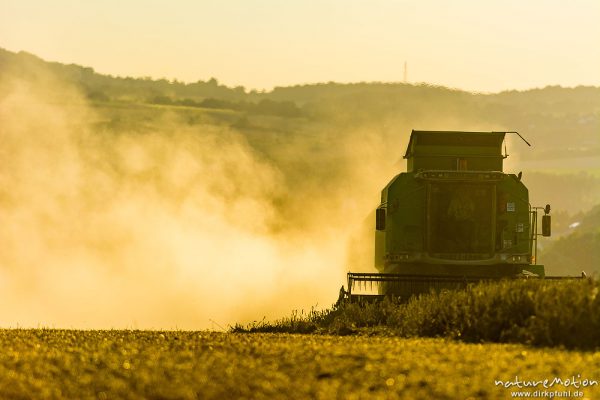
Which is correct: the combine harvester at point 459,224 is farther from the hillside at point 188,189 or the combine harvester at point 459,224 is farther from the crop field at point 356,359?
the crop field at point 356,359

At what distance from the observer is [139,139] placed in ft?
490

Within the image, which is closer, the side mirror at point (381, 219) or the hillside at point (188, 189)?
the side mirror at point (381, 219)

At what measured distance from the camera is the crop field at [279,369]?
11306mm

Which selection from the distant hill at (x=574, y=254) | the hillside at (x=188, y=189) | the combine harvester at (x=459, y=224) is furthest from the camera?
the distant hill at (x=574, y=254)

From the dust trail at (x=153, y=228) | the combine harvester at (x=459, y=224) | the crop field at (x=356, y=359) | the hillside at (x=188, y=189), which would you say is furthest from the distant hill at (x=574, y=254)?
the crop field at (x=356, y=359)

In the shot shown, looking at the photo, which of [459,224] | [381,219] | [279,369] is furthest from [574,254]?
[279,369]

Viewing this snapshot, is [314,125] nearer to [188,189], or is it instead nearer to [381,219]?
[188,189]

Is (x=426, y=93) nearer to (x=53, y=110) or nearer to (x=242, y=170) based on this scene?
(x=242, y=170)

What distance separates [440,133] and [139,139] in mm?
118383

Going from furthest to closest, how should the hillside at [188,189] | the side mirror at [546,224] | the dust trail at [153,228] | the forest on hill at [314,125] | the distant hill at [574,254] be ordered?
the distant hill at [574,254]
the forest on hill at [314,125]
the hillside at [188,189]
the dust trail at [153,228]
the side mirror at [546,224]

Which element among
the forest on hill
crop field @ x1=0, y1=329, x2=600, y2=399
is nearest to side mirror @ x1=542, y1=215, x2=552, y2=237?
crop field @ x1=0, y1=329, x2=600, y2=399

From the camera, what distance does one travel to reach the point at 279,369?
40.8ft

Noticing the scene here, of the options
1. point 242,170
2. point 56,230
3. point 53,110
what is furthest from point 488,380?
point 53,110

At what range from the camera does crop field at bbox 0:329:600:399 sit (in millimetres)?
11306
